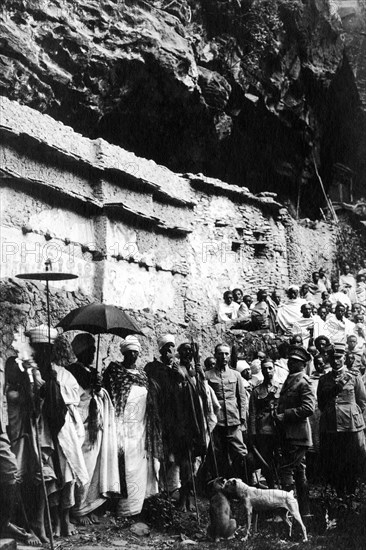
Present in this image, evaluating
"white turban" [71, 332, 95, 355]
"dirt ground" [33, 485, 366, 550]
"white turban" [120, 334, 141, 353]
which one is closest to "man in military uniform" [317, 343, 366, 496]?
"dirt ground" [33, 485, 366, 550]

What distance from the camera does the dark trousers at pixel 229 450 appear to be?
7.53 metres

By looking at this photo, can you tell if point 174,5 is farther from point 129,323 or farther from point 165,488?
point 165,488

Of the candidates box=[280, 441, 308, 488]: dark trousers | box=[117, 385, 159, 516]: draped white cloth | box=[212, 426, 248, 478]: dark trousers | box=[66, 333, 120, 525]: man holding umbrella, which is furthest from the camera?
box=[212, 426, 248, 478]: dark trousers

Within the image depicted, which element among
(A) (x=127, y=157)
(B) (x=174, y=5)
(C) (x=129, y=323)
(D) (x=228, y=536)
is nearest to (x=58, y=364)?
(C) (x=129, y=323)

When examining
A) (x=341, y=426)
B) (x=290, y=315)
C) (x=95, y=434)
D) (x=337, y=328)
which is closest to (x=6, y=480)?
(x=95, y=434)

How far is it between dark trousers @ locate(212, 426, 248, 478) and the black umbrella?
1304 mm

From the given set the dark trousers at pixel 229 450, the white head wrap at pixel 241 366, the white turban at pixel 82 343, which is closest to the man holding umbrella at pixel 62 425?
the white turban at pixel 82 343

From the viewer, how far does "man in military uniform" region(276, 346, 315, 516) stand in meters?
7.05

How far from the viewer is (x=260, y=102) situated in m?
18.0

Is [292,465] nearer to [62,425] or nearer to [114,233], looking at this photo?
[62,425]

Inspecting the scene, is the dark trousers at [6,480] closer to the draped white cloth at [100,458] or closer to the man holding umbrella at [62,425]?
the man holding umbrella at [62,425]

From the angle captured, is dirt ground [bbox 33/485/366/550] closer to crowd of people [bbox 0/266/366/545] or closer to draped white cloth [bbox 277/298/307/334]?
crowd of people [bbox 0/266/366/545]

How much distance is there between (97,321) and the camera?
7.39 metres

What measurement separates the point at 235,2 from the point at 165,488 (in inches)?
431
